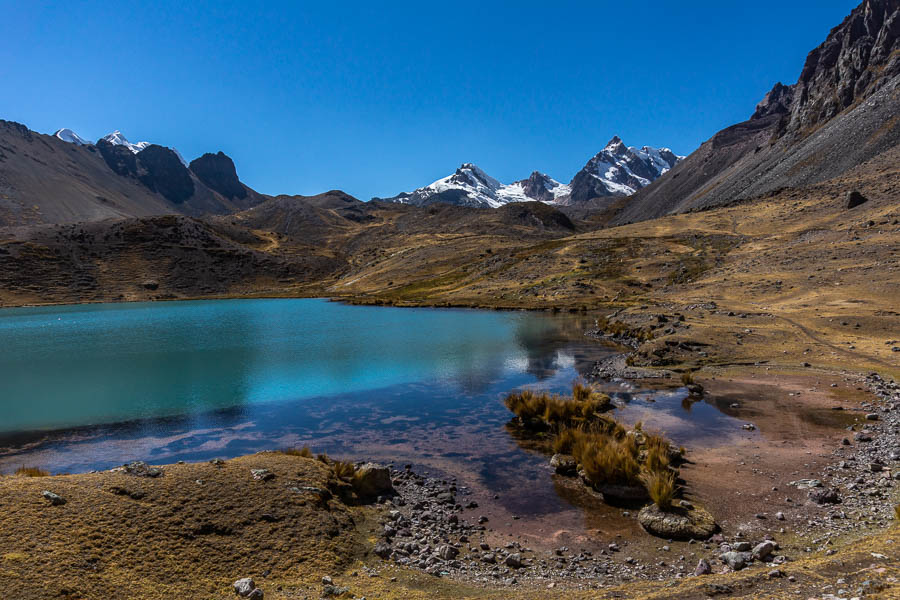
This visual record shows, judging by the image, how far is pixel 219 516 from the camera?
37.9 ft

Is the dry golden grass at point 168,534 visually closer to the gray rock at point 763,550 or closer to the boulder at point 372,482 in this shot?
the boulder at point 372,482

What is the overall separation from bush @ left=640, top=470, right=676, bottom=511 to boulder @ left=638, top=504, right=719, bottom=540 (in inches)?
7.7

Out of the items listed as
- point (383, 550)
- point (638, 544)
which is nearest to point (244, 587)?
point (383, 550)

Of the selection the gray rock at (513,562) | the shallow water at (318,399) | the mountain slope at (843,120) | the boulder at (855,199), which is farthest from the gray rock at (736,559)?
the mountain slope at (843,120)

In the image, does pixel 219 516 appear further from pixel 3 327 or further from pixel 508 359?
pixel 3 327

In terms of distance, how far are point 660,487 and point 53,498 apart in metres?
15.4

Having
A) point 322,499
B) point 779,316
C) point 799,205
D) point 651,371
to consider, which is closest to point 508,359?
point 651,371

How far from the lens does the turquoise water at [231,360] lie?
1182 inches

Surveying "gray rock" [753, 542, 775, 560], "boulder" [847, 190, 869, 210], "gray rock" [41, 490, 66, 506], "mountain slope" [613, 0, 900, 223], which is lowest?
"gray rock" [753, 542, 775, 560]

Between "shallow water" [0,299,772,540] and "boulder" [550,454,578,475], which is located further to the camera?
"shallow water" [0,299,772,540]

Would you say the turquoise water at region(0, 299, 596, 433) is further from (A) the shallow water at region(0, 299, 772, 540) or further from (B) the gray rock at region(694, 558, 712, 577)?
(B) the gray rock at region(694, 558, 712, 577)

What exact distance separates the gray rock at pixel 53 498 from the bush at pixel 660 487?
14.9 meters

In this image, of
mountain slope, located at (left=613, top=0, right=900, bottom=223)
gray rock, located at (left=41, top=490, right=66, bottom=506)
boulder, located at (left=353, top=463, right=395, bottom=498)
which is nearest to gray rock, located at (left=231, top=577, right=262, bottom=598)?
gray rock, located at (left=41, top=490, right=66, bottom=506)

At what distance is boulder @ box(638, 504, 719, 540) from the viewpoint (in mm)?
12508
